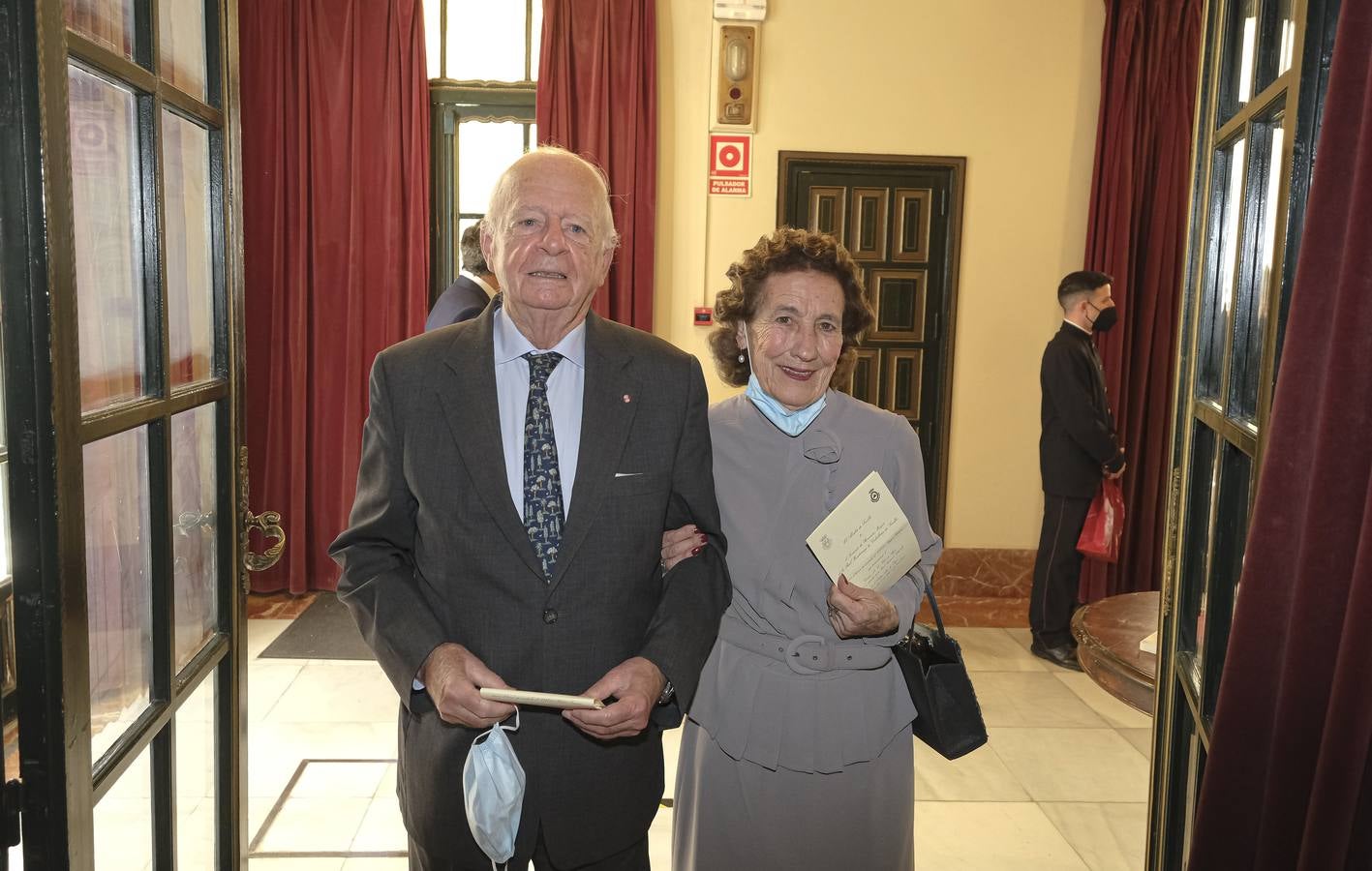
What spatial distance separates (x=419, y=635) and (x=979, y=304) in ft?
15.4

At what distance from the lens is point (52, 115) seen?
118 cm

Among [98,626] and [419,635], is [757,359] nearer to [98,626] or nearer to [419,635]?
[419,635]

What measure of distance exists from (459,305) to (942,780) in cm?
A: 240

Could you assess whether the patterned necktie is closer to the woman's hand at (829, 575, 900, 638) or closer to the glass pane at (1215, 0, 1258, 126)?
the woman's hand at (829, 575, 900, 638)

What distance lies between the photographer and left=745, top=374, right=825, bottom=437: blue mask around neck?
6.30 ft

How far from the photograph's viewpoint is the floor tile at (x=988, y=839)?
310 cm

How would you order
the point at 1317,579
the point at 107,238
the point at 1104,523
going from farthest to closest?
the point at 1104,523, the point at 107,238, the point at 1317,579

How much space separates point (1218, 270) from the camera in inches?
68.2

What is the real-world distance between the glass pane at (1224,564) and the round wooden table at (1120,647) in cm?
52

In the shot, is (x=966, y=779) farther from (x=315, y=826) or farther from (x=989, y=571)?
(x=989, y=571)

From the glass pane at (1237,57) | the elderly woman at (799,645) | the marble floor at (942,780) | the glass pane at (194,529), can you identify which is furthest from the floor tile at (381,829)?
the glass pane at (1237,57)

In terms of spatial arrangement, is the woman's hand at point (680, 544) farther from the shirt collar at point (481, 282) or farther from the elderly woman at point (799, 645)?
the shirt collar at point (481, 282)

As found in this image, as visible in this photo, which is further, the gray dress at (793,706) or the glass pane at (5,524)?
the gray dress at (793,706)

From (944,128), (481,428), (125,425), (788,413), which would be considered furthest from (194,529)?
(944,128)
